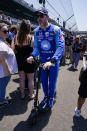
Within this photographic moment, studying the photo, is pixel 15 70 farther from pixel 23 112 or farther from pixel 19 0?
pixel 19 0

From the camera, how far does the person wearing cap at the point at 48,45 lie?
2928 mm

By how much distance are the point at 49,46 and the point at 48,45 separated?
0.09 feet

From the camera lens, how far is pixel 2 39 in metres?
3.29

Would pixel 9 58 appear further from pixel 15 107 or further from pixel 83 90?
pixel 83 90

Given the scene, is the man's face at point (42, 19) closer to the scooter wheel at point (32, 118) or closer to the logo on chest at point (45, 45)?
Result: the logo on chest at point (45, 45)

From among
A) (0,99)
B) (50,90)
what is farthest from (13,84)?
(50,90)

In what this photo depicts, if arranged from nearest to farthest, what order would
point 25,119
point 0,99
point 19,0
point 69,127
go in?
1. point 69,127
2. point 25,119
3. point 0,99
4. point 19,0

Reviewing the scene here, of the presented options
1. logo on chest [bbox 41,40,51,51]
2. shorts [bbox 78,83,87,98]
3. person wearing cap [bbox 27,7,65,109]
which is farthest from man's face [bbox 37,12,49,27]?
shorts [bbox 78,83,87,98]

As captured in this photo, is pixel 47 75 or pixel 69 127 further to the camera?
pixel 47 75

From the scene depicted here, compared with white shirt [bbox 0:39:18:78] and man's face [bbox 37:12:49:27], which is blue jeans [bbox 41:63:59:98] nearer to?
white shirt [bbox 0:39:18:78]

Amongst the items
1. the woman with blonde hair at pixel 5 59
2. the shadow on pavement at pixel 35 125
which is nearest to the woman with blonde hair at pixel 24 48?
the woman with blonde hair at pixel 5 59

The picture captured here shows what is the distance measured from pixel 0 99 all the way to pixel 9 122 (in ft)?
2.46

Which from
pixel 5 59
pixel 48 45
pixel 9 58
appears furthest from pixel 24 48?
pixel 48 45

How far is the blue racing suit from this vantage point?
2994 mm
